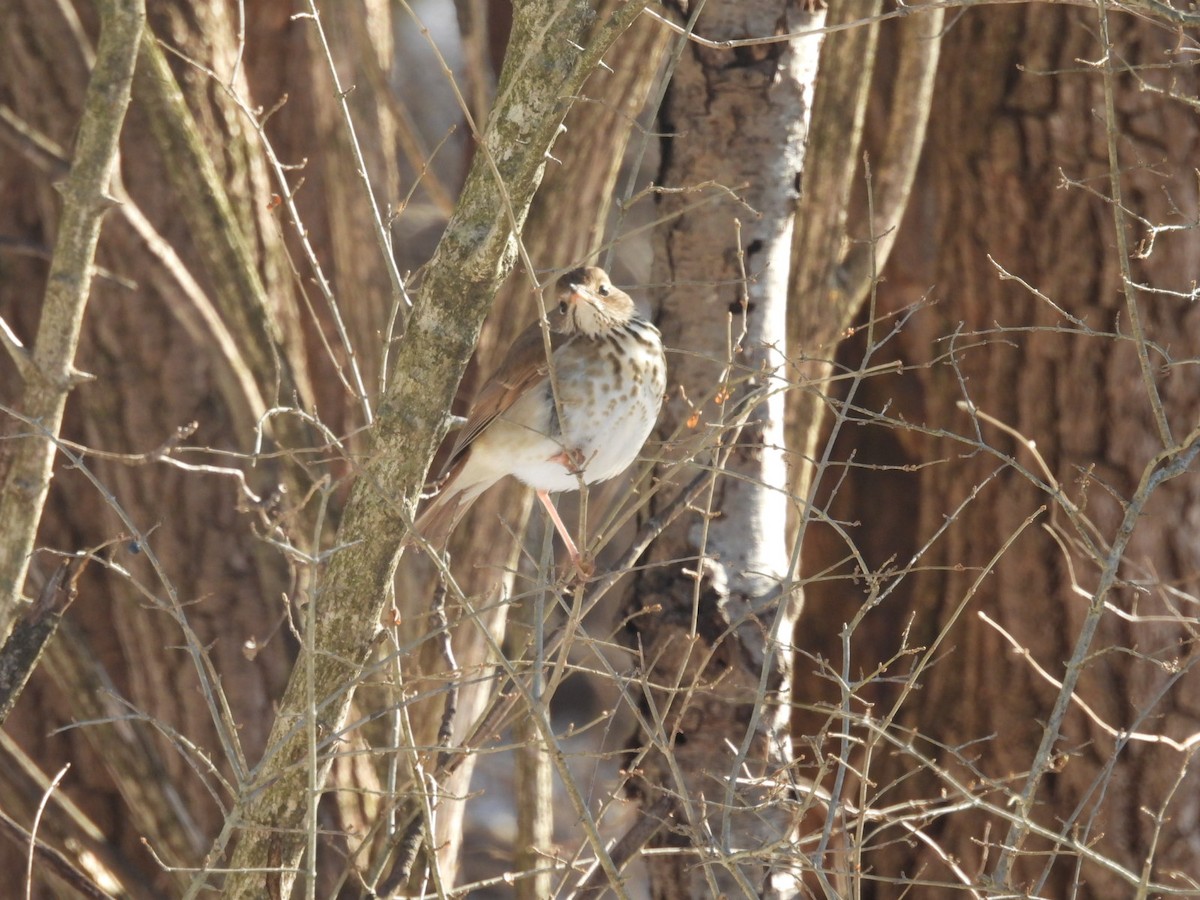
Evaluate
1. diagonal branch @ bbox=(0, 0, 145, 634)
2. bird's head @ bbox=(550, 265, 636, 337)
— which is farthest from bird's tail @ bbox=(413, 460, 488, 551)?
diagonal branch @ bbox=(0, 0, 145, 634)

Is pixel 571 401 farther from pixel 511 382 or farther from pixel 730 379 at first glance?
pixel 730 379

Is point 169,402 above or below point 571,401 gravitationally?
below

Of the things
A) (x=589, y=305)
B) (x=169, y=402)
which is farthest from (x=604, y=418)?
(x=169, y=402)

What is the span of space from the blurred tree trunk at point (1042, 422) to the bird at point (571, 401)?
112 cm

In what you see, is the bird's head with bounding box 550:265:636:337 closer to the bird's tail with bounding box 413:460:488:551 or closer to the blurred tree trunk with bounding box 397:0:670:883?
the bird's tail with bounding box 413:460:488:551

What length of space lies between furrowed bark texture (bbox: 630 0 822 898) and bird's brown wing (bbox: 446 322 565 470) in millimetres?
467

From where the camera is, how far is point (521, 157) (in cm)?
318

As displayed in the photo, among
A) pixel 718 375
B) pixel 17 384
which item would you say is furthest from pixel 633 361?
pixel 17 384

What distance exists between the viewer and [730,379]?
4.36m

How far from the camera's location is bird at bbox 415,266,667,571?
4207mm

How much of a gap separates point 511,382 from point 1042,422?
226cm

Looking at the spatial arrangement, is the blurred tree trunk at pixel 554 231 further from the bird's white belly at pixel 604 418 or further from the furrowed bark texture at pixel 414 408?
the furrowed bark texture at pixel 414 408

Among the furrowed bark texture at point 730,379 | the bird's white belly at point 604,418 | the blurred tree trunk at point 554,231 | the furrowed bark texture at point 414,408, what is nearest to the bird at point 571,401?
the bird's white belly at point 604,418

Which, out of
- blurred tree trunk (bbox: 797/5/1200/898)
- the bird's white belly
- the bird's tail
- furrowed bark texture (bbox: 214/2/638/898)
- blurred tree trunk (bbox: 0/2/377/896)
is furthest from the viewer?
blurred tree trunk (bbox: 0/2/377/896)
